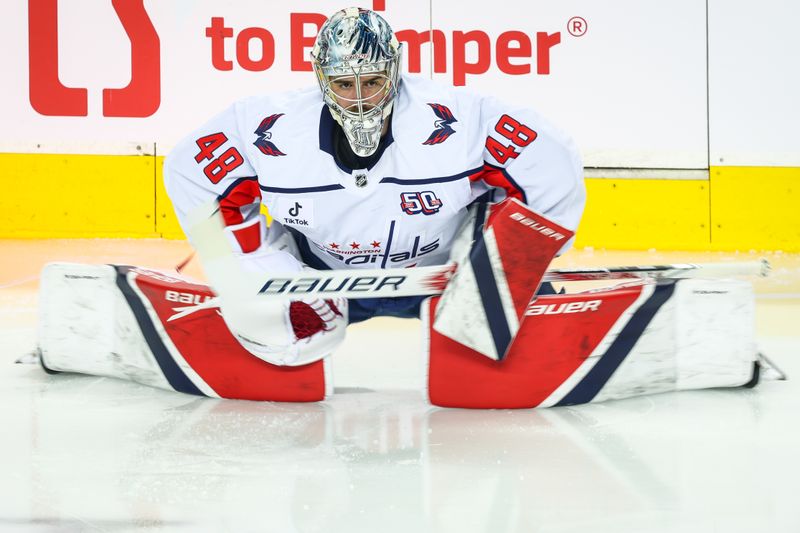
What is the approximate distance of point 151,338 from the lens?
7.58ft

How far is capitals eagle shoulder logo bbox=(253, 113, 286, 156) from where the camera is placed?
2217mm

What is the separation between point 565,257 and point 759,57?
4.30 feet

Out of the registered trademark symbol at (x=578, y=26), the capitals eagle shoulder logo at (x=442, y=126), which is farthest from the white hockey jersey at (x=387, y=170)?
the registered trademark symbol at (x=578, y=26)

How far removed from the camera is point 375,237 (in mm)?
2297

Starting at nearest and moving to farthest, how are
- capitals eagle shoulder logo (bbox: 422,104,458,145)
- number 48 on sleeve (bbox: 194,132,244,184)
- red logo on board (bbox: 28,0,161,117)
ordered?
capitals eagle shoulder logo (bbox: 422,104,458,145), number 48 on sleeve (bbox: 194,132,244,184), red logo on board (bbox: 28,0,161,117)

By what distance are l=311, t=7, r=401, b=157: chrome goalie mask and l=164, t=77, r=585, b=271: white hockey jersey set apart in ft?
0.27

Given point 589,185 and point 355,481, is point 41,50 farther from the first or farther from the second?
point 355,481

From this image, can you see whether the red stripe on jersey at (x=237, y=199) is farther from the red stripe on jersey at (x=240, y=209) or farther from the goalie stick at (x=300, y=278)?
the goalie stick at (x=300, y=278)

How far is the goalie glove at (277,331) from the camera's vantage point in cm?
216

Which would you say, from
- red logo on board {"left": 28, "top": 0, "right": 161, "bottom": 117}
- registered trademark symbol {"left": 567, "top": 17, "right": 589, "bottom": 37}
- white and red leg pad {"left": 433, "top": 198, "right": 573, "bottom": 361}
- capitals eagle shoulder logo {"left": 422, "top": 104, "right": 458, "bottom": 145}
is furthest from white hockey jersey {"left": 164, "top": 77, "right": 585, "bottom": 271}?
registered trademark symbol {"left": 567, "top": 17, "right": 589, "bottom": 37}

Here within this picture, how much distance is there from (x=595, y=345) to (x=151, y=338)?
3.28 ft

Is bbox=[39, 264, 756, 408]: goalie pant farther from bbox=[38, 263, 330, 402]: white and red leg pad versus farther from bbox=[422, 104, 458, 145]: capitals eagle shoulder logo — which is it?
bbox=[422, 104, 458, 145]: capitals eagle shoulder logo

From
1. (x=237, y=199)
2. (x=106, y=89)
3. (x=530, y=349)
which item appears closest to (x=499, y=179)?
(x=530, y=349)

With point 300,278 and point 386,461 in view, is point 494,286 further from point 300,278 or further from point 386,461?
point 386,461
